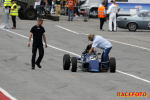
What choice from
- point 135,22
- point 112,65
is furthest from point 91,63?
point 135,22

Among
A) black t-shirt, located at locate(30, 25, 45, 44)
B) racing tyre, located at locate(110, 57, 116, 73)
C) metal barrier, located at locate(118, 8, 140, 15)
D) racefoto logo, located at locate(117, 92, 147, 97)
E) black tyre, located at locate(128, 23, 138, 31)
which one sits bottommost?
racefoto logo, located at locate(117, 92, 147, 97)

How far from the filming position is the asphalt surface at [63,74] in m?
9.66

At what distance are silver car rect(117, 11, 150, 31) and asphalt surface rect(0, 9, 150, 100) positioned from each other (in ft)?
13.1

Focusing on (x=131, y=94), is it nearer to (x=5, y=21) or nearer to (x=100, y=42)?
(x=100, y=42)

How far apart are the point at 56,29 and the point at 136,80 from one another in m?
15.1

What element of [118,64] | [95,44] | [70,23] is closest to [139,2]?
[70,23]

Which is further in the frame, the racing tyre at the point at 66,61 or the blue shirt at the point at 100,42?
the racing tyre at the point at 66,61

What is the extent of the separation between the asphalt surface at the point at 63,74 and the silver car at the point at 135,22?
399cm

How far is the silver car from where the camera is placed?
2711cm

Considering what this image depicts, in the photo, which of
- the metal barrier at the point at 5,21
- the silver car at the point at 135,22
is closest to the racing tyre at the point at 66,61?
the metal barrier at the point at 5,21

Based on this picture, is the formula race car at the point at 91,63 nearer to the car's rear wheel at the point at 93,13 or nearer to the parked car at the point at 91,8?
the parked car at the point at 91,8

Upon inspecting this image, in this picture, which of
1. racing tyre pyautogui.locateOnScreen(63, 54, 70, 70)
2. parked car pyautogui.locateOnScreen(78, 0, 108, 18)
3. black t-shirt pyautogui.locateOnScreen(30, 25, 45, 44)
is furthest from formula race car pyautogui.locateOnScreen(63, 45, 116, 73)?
parked car pyautogui.locateOnScreen(78, 0, 108, 18)

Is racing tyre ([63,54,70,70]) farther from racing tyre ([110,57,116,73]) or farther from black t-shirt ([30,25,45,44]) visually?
racing tyre ([110,57,116,73])

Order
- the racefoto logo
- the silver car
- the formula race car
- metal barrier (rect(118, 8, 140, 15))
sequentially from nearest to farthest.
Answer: the racefoto logo, the formula race car, the silver car, metal barrier (rect(118, 8, 140, 15))
